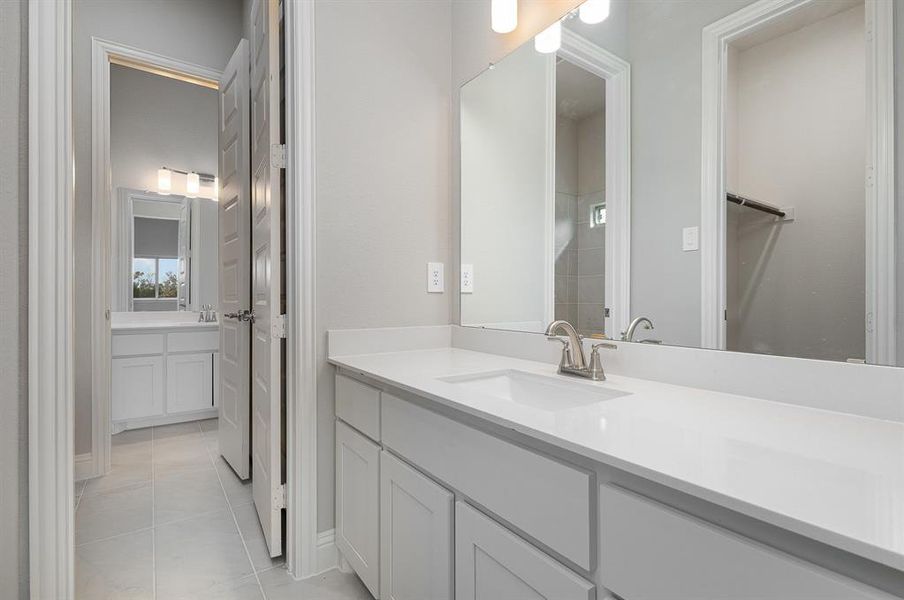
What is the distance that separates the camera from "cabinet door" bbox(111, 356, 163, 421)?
10.4 feet

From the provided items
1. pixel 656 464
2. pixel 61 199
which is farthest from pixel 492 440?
pixel 61 199

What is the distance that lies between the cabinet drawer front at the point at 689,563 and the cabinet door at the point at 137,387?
3650 mm

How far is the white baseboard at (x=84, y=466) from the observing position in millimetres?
2441

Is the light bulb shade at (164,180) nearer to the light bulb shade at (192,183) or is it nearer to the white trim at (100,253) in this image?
the light bulb shade at (192,183)

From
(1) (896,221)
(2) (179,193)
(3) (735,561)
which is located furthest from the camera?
(2) (179,193)

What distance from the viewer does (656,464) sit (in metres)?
0.59

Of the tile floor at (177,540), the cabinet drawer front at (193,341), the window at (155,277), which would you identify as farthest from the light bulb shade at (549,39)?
the window at (155,277)

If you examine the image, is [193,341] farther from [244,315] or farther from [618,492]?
[618,492]

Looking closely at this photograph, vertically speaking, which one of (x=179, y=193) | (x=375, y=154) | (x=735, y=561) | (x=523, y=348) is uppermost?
(x=179, y=193)

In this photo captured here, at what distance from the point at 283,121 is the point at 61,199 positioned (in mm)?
782

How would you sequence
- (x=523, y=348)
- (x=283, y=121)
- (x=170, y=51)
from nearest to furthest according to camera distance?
(x=523, y=348)
(x=283, y=121)
(x=170, y=51)

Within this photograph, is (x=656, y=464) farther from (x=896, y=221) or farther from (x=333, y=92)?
(x=333, y=92)

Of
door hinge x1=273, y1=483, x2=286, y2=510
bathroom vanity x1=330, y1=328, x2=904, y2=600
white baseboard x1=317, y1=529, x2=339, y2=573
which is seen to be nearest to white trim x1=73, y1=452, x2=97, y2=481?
door hinge x1=273, y1=483, x2=286, y2=510

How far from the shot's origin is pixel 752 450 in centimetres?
64
